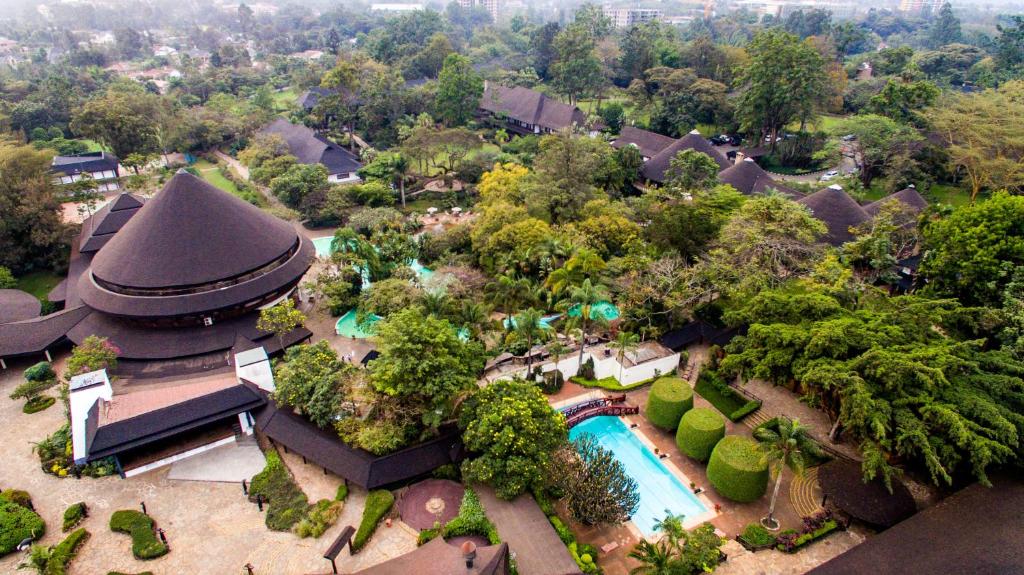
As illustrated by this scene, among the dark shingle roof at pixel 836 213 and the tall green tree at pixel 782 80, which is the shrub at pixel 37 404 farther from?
the tall green tree at pixel 782 80

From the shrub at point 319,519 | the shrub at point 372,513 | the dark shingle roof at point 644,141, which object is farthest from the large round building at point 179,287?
the dark shingle roof at point 644,141

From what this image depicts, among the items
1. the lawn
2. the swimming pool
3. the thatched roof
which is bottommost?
the lawn

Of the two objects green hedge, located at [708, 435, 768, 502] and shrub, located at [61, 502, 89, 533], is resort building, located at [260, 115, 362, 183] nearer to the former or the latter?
shrub, located at [61, 502, 89, 533]

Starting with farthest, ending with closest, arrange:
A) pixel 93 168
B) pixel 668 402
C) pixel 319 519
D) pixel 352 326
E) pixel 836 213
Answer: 1. pixel 93 168
2. pixel 836 213
3. pixel 352 326
4. pixel 668 402
5. pixel 319 519

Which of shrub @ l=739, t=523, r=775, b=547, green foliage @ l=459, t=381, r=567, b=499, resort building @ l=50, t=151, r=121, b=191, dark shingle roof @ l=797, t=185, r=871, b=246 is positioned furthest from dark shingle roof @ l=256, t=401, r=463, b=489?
resort building @ l=50, t=151, r=121, b=191

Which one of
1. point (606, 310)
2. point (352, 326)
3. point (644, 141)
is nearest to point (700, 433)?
point (606, 310)

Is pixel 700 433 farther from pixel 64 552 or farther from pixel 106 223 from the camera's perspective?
pixel 106 223
